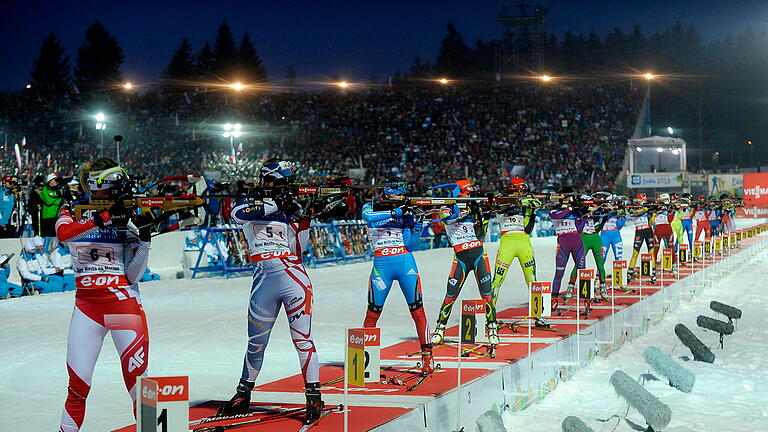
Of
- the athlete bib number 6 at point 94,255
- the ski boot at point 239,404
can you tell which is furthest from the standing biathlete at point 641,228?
the athlete bib number 6 at point 94,255

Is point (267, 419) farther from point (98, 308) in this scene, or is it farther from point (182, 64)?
point (182, 64)

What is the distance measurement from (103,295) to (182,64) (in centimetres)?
6121

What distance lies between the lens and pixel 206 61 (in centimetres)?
6612

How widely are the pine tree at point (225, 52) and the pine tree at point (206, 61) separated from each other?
33cm

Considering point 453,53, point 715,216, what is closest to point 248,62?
point 453,53

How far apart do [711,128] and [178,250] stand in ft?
242

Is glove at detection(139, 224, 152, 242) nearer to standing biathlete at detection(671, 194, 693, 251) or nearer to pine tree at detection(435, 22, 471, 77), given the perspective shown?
standing biathlete at detection(671, 194, 693, 251)

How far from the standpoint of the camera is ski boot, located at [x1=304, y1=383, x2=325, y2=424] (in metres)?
6.30

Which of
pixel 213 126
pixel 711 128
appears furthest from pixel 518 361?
pixel 711 128

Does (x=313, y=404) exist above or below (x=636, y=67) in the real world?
below

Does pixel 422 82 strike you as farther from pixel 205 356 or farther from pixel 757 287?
pixel 205 356

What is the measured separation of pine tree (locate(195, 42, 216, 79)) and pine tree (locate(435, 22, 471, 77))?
2364 cm

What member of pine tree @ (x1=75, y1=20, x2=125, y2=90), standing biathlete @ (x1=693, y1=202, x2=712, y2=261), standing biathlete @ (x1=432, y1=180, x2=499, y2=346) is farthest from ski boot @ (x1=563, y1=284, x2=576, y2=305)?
pine tree @ (x1=75, y1=20, x2=125, y2=90)

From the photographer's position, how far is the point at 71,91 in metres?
35.6
